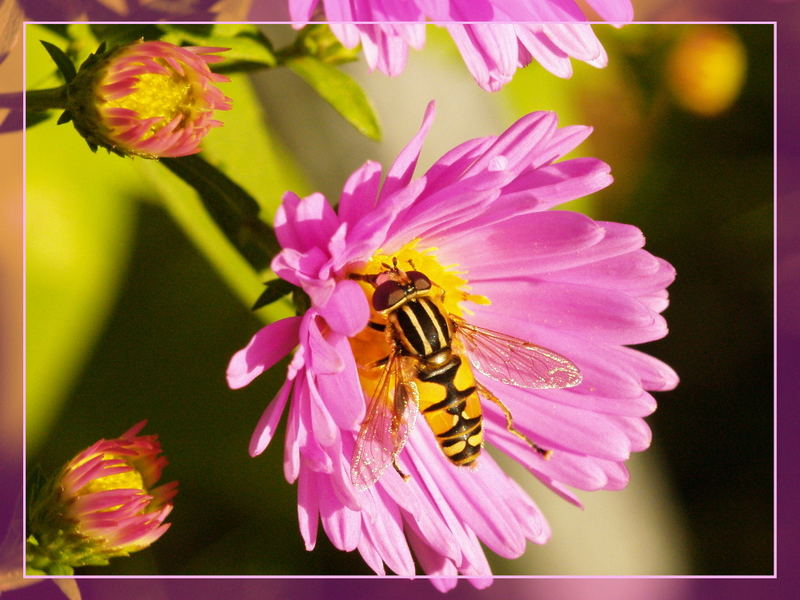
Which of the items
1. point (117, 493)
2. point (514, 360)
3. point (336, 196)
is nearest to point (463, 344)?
point (514, 360)

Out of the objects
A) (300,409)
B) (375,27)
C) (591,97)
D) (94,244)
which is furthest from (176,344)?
(591,97)

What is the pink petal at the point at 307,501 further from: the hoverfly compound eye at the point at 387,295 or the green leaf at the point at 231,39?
the green leaf at the point at 231,39

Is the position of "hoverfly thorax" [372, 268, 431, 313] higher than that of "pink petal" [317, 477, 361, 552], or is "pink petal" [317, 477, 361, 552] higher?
"hoverfly thorax" [372, 268, 431, 313]

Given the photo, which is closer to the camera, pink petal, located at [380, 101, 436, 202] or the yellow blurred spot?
pink petal, located at [380, 101, 436, 202]

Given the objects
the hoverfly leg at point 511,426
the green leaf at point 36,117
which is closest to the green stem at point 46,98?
the green leaf at point 36,117

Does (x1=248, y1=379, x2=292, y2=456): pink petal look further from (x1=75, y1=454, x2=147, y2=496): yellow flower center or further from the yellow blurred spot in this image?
the yellow blurred spot

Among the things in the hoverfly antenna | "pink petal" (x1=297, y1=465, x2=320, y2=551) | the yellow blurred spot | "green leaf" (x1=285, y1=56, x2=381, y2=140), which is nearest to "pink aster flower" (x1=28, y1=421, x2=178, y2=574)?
"pink petal" (x1=297, y1=465, x2=320, y2=551)
